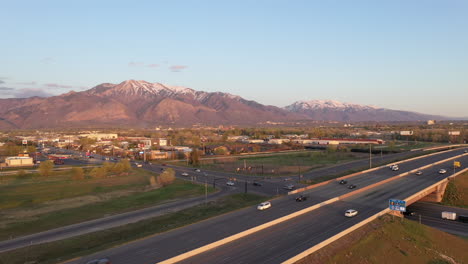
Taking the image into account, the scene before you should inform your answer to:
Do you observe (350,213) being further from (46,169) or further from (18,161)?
(18,161)

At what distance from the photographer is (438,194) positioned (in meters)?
48.1

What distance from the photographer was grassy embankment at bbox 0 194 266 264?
25.5 metres

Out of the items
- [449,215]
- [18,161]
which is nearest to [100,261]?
[449,215]

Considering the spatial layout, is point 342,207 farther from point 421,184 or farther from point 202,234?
point 421,184

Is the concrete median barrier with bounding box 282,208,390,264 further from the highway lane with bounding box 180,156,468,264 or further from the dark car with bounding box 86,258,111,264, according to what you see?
the dark car with bounding box 86,258,111,264

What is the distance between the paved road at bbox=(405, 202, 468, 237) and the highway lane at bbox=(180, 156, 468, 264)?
4.62 m

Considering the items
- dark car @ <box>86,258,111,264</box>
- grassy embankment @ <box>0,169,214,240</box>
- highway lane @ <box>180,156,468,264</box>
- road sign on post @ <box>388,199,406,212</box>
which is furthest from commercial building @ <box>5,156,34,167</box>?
road sign on post @ <box>388,199,406,212</box>

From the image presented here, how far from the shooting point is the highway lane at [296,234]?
71.7 feet

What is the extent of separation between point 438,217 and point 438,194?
757 cm

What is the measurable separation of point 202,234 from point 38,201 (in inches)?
1167

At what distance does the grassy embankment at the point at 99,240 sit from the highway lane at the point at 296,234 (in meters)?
7.04

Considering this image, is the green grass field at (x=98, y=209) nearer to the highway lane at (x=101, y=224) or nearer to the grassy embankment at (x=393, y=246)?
the highway lane at (x=101, y=224)

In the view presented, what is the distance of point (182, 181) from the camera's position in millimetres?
58188

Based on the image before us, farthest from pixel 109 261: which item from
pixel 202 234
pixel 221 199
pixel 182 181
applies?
pixel 182 181
